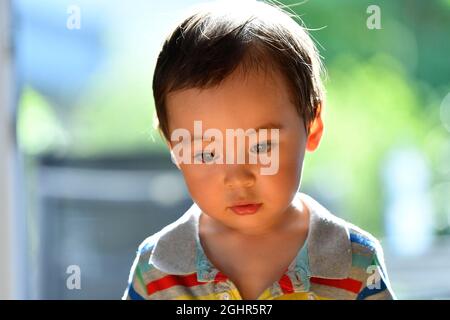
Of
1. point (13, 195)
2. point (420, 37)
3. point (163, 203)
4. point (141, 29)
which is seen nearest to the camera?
point (13, 195)

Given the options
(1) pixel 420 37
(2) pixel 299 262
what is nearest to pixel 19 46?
(2) pixel 299 262

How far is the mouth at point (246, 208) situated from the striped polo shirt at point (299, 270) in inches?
3.4

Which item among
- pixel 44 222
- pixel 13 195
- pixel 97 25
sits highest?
pixel 97 25

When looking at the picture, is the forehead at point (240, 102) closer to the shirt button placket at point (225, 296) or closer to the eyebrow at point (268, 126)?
the eyebrow at point (268, 126)

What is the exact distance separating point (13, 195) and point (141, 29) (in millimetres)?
564

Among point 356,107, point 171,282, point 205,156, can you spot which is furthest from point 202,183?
point 356,107

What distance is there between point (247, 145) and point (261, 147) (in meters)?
0.02

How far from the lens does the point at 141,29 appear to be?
169 cm

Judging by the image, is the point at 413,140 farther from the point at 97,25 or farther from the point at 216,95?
the point at 216,95

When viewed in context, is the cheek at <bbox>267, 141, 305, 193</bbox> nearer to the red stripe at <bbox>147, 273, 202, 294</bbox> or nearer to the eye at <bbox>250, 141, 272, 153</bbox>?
the eye at <bbox>250, 141, 272, 153</bbox>

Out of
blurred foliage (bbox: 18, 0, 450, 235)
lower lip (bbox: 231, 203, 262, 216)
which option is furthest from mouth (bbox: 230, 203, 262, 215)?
blurred foliage (bbox: 18, 0, 450, 235)

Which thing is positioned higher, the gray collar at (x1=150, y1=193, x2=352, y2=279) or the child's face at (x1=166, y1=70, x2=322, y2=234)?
the child's face at (x1=166, y1=70, x2=322, y2=234)

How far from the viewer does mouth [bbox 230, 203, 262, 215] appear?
33.6 inches
